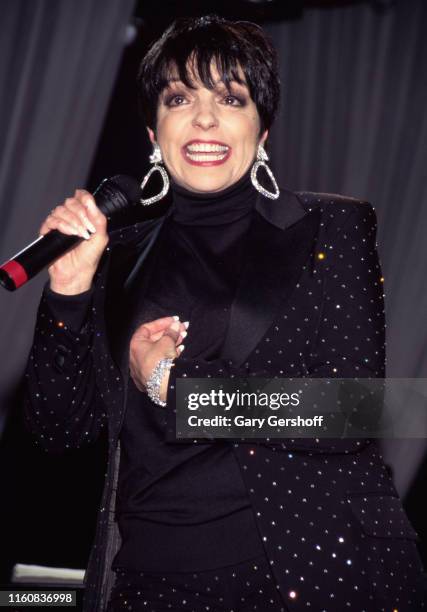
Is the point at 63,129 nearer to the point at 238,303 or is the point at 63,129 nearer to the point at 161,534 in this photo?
the point at 238,303

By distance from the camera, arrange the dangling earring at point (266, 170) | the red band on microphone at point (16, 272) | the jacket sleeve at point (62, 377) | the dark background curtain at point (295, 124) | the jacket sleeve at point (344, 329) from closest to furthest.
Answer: the red band on microphone at point (16, 272)
the jacket sleeve at point (344, 329)
the jacket sleeve at point (62, 377)
the dangling earring at point (266, 170)
the dark background curtain at point (295, 124)

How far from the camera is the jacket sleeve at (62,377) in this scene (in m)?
1.37

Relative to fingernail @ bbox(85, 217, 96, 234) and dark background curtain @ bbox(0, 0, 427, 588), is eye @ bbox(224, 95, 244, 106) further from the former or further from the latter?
dark background curtain @ bbox(0, 0, 427, 588)

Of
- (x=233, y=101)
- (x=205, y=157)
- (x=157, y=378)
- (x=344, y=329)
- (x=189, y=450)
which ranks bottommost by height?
(x=189, y=450)

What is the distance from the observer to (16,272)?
1.04 m

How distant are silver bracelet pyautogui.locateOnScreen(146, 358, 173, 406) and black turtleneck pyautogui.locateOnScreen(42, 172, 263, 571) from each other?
84mm

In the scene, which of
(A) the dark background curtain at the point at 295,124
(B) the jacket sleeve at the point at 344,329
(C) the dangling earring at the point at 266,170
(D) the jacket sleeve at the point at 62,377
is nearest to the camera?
(B) the jacket sleeve at the point at 344,329

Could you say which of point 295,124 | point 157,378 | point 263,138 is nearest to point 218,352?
point 157,378

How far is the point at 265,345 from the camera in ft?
4.18

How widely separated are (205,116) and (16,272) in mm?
561

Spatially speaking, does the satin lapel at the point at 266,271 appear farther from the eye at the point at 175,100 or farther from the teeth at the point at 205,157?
the eye at the point at 175,100

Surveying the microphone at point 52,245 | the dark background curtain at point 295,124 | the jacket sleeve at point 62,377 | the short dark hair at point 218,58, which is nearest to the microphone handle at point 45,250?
the microphone at point 52,245

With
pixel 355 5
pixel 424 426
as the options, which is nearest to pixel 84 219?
pixel 424 426

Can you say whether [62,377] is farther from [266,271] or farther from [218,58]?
[218,58]
